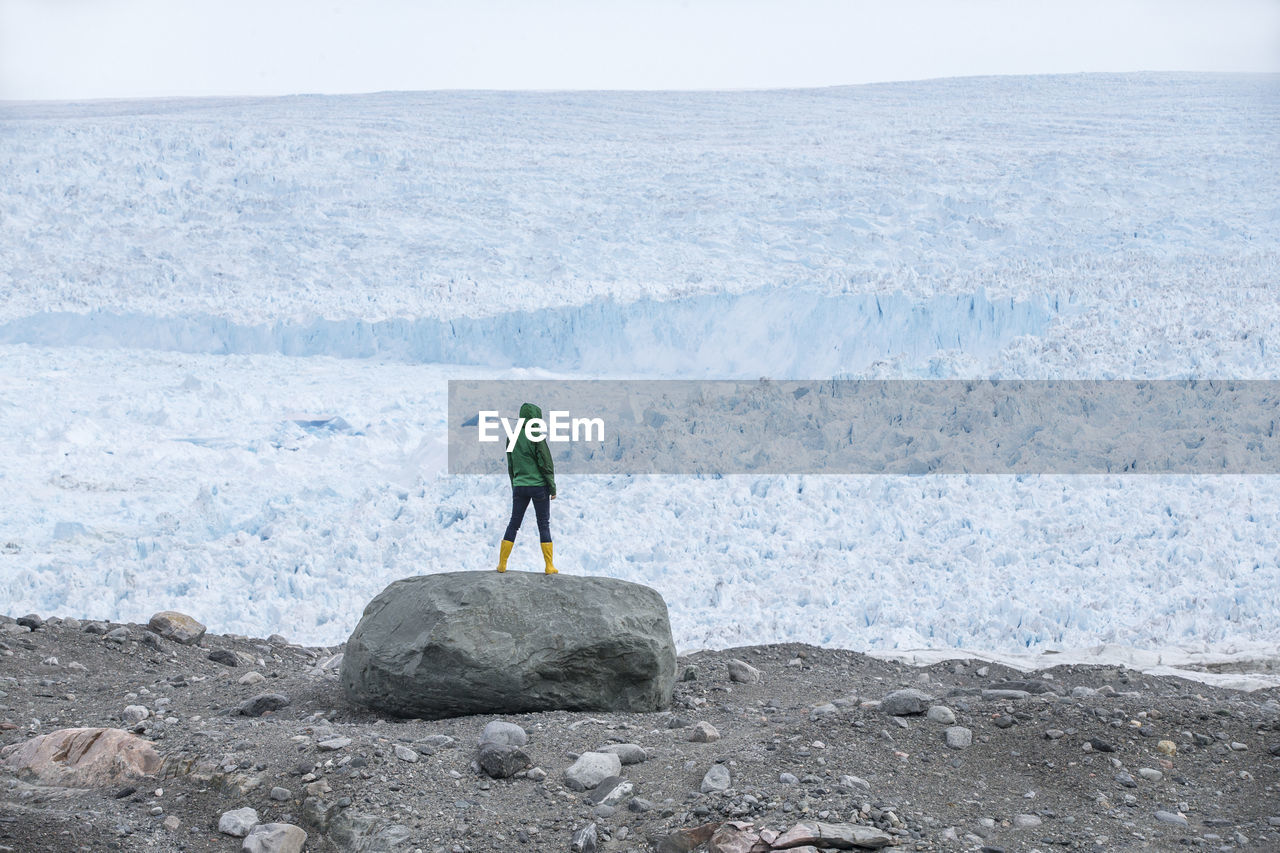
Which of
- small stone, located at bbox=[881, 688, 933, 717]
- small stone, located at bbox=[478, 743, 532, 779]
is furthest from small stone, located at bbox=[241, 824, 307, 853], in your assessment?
small stone, located at bbox=[881, 688, 933, 717]

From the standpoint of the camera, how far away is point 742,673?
260 inches

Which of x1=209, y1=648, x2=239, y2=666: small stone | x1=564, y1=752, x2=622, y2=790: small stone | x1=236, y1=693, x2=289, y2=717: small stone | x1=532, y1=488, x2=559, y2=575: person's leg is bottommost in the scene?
x1=209, y1=648, x2=239, y2=666: small stone

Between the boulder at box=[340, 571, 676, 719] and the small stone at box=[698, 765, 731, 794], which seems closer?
the small stone at box=[698, 765, 731, 794]

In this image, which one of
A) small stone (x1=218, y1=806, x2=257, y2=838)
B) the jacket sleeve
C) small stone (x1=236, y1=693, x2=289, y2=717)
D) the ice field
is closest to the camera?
small stone (x1=218, y1=806, x2=257, y2=838)

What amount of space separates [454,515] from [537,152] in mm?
14072

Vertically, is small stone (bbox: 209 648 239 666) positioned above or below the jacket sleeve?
below

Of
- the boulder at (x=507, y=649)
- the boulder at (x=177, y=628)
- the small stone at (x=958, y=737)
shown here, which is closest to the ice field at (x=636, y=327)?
the boulder at (x=177, y=628)

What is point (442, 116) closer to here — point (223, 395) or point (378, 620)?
point (223, 395)

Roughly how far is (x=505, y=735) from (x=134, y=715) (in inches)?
77.9

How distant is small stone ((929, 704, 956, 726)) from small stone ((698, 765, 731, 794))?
120 centimetres

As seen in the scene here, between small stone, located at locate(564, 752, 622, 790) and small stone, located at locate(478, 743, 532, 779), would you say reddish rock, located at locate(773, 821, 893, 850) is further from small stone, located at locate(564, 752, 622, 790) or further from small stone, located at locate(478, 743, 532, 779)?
small stone, located at locate(478, 743, 532, 779)

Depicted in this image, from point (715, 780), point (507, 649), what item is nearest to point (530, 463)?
point (507, 649)

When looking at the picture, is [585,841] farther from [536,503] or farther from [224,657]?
[224,657]

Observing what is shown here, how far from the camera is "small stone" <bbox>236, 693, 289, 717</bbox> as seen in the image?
5.68 meters
